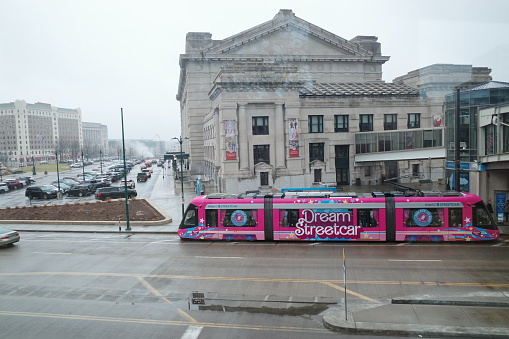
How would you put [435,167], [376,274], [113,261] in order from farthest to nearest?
1. [435,167]
2. [113,261]
3. [376,274]

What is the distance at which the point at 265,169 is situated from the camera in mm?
40562

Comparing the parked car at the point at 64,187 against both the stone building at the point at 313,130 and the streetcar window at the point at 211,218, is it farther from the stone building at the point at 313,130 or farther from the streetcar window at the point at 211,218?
the streetcar window at the point at 211,218

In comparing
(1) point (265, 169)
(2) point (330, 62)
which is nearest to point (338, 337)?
(1) point (265, 169)

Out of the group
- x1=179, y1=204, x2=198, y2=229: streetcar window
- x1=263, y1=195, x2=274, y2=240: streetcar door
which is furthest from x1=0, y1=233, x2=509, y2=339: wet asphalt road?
x1=179, y1=204, x2=198, y2=229: streetcar window

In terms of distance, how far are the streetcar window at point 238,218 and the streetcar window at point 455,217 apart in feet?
33.3

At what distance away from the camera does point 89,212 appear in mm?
34125

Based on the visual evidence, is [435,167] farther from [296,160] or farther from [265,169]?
[265,169]

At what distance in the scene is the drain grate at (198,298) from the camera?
1406cm

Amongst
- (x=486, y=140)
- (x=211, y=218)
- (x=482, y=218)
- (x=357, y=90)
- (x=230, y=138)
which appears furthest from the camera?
(x=357, y=90)

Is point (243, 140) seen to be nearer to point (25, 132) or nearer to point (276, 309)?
point (276, 309)

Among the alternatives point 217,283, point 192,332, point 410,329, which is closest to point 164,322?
point 192,332

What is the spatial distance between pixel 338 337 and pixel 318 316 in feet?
4.64

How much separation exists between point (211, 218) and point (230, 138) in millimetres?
16865

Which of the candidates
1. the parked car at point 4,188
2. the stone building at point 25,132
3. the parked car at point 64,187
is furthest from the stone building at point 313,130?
the stone building at point 25,132
